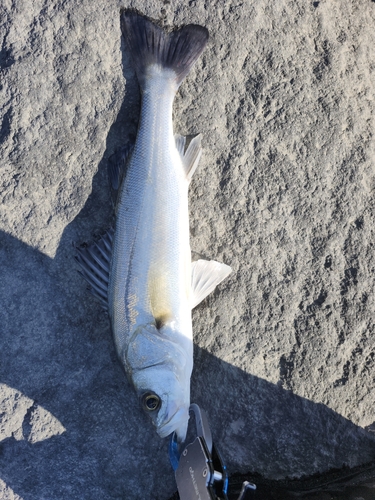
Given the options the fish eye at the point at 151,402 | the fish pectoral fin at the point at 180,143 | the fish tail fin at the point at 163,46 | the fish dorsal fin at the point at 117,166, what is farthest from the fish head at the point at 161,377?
the fish tail fin at the point at 163,46

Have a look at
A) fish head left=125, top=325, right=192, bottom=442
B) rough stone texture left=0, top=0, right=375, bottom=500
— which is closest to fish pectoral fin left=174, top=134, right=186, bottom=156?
rough stone texture left=0, top=0, right=375, bottom=500

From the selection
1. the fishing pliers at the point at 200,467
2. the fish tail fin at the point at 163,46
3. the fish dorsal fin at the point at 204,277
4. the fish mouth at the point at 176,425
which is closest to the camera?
the fishing pliers at the point at 200,467

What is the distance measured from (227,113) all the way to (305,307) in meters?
1.39

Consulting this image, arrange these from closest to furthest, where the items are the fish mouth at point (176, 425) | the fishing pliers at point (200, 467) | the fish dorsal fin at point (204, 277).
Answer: the fishing pliers at point (200, 467), the fish mouth at point (176, 425), the fish dorsal fin at point (204, 277)

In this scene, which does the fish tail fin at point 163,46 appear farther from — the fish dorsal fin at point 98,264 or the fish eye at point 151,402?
the fish eye at point 151,402

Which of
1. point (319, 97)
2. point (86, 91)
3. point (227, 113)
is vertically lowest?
point (86, 91)

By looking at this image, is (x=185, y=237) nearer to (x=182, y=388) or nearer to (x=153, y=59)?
(x=182, y=388)

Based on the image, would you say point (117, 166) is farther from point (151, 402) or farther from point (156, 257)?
point (151, 402)

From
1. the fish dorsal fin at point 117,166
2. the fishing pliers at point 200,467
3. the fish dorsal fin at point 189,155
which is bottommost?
the fishing pliers at point 200,467

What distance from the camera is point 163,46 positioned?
3162 millimetres

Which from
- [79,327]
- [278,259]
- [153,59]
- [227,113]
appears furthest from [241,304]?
[153,59]

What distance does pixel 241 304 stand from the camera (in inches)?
123

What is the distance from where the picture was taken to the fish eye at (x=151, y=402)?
275 cm

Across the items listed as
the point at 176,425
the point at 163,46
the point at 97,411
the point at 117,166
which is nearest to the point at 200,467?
the point at 176,425
